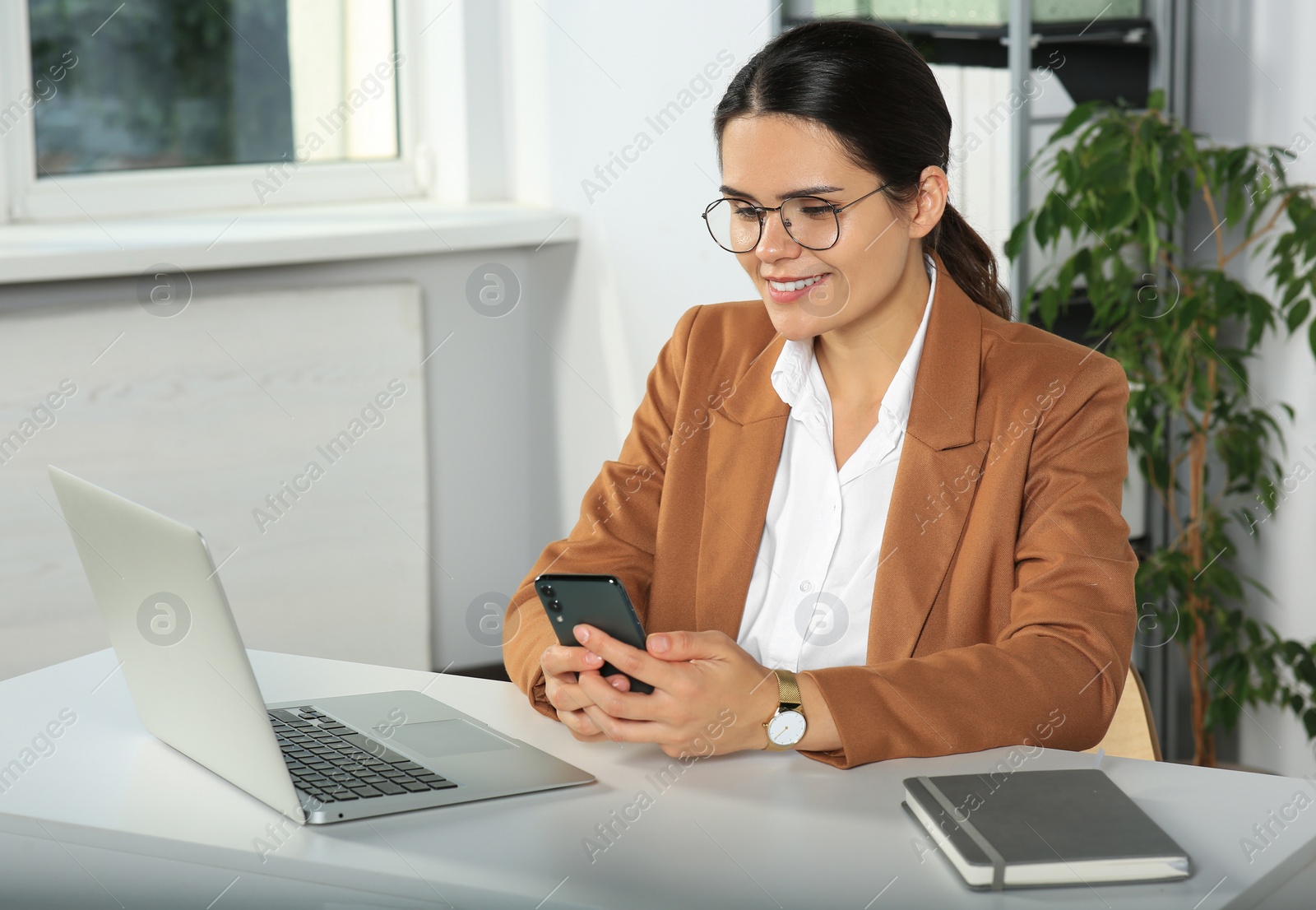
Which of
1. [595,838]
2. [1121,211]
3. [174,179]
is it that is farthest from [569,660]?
[174,179]

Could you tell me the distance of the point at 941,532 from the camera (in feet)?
5.06

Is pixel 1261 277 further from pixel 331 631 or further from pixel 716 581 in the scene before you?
pixel 331 631

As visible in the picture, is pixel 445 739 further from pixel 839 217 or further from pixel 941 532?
pixel 839 217

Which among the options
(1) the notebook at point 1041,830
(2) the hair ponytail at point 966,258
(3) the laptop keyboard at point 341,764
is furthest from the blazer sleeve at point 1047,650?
(3) the laptop keyboard at point 341,764

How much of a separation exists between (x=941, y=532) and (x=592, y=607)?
0.46m

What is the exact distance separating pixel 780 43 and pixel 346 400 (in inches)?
75.8

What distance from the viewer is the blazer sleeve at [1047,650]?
1282 millimetres

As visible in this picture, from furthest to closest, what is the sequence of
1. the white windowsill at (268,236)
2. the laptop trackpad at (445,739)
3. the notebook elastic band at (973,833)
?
the white windowsill at (268,236), the laptop trackpad at (445,739), the notebook elastic band at (973,833)

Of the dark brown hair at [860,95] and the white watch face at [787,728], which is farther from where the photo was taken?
the dark brown hair at [860,95]

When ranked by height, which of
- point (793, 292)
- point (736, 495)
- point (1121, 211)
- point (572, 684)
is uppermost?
point (1121, 211)

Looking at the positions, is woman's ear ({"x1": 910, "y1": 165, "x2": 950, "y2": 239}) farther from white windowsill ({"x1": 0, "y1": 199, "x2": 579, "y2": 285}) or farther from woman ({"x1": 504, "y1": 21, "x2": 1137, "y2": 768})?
white windowsill ({"x1": 0, "y1": 199, "x2": 579, "y2": 285})

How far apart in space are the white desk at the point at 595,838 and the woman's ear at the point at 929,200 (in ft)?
2.17

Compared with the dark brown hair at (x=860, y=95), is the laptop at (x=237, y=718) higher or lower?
lower

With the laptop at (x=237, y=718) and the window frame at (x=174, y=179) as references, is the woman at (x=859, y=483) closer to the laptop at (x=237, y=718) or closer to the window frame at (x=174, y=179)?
the laptop at (x=237, y=718)
